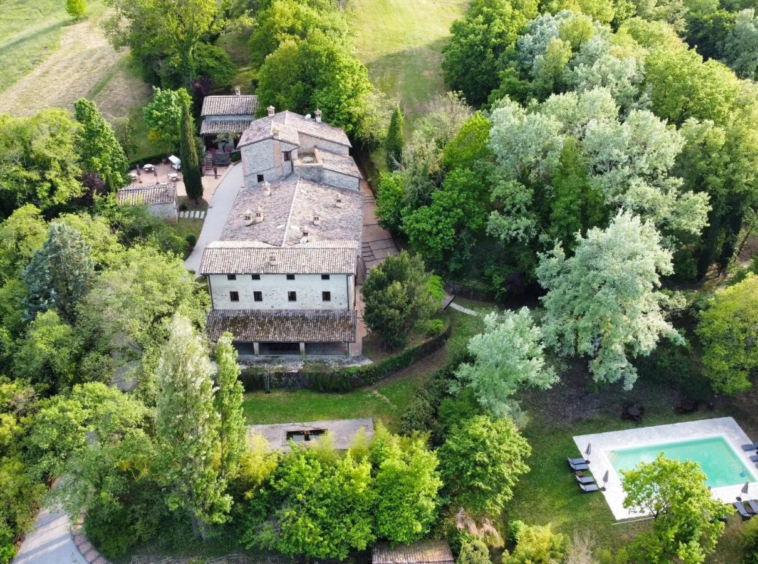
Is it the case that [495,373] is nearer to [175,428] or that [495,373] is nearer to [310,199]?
[175,428]

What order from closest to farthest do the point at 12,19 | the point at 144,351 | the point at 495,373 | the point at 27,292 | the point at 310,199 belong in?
the point at 495,373 < the point at 144,351 < the point at 27,292 < the point at 310,199 < the point at 12,19

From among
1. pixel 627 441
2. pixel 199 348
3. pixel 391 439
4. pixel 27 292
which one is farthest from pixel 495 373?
pixel 27 292

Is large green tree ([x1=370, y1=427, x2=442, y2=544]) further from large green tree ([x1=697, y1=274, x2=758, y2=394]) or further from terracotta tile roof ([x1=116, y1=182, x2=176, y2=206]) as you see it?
terracotta tile roof ([x1=116, y1=182, x2=176, y2=206])

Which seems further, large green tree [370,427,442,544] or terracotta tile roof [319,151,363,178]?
terracotta tile roof [319,151,363,178]

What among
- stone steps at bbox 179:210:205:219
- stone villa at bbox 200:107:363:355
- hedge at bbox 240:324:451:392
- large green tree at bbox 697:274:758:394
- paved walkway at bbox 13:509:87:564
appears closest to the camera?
paved walkway at bbox 13:509:87:564

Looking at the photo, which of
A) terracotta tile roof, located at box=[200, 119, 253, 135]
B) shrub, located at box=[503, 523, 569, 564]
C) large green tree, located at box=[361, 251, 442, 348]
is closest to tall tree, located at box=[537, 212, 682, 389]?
large green tree, located at box=[361, 251, 442, 348]

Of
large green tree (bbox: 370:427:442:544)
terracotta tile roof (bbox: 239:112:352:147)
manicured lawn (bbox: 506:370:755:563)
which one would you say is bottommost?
manicured lawn (bbox: 506:370:755:563)

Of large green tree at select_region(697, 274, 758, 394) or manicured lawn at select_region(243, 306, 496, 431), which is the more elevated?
large green tree at select_region(697, 274, 758, 394)
